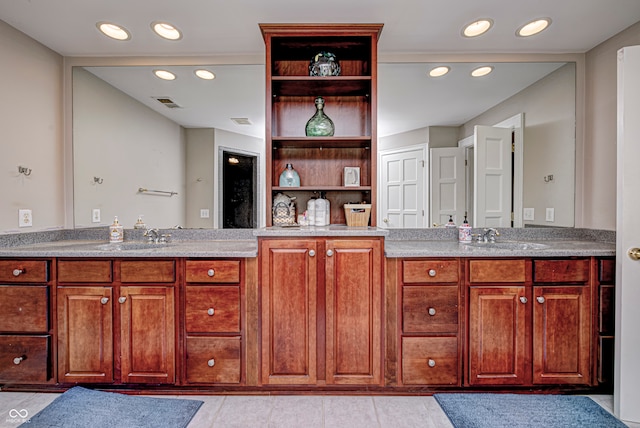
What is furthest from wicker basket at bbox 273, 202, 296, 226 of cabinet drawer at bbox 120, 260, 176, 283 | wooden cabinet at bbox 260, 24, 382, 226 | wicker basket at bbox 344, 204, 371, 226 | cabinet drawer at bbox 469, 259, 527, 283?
cabinet drawer at bbox 469, 259, 527, 283

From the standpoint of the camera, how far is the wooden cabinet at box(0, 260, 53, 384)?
1.85 m

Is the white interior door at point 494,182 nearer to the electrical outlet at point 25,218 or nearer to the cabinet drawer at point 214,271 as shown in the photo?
the cabinet drawer at point 214,271

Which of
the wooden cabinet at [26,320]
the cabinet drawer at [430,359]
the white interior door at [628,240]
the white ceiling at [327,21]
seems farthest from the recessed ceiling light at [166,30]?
the white interior door at [628,240]

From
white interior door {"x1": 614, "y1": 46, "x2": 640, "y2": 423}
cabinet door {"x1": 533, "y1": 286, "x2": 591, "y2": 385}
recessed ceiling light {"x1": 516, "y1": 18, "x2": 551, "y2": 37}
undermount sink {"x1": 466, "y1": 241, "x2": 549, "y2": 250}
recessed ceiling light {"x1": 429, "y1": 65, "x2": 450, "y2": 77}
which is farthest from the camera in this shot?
recessed ceiling light {"x1": 429, "y1": 65, "x2": 450, "y2": 77}

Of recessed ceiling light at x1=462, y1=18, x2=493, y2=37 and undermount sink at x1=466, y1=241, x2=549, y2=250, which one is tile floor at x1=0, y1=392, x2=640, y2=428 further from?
recessed ceiling light at x1=462, y1=18, x2=493, y2=37

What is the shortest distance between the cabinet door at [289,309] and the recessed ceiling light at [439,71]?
163 centimetres

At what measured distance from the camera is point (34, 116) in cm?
220

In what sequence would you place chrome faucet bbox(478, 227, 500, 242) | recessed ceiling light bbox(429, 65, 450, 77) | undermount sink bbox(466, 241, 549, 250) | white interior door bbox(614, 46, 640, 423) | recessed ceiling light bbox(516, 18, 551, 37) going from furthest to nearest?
recessed ceiling light bbox(429, 65, 450, 77)
chrome faucet bbox(478, 227, 500, 242)
undermount sink bbox(466, 241, 549, 250)
recessed ceiling light bbox(516, 18, 551, 37)
white interior door bbox(614, 46, 640, 423)

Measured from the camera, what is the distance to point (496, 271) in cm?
184

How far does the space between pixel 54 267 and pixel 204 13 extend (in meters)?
1.76

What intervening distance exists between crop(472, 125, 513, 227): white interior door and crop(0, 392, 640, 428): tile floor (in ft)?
4.05

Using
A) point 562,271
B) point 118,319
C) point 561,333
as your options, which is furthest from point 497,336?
point 118,319

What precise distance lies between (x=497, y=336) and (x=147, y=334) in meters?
2.04

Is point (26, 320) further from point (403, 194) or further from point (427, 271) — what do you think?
point (403, 194)
